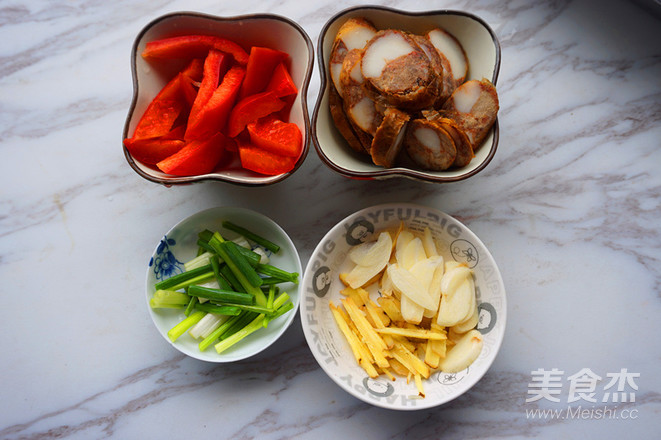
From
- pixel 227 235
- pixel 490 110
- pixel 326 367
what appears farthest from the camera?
pixel 227 235

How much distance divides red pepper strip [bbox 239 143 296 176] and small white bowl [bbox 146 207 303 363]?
219 mm

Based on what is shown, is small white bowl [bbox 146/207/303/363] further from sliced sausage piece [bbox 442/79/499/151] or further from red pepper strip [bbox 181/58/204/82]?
sliced sausage piece [bbox 442/79/499/151]

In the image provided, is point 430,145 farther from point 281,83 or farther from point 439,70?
point 281,83

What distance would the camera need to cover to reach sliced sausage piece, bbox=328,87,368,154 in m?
1.33

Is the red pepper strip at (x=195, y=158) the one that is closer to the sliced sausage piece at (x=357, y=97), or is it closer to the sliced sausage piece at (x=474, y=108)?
the sliced sausage piece at (x=357, y=97)

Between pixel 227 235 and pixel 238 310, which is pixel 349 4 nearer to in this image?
pixel 227 235

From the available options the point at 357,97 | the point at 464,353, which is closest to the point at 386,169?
the point at 357,97

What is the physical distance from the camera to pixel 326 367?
1354mm

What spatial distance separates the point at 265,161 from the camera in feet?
4.20

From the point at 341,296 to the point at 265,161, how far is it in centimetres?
47

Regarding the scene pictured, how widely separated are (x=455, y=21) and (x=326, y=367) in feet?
3.20

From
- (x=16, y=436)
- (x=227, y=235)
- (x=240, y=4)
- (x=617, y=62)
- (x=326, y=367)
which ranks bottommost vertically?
(x=16, y=436)

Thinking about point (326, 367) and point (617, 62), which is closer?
point (326, 367)

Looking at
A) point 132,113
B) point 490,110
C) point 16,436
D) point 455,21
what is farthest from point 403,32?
point 16,436
